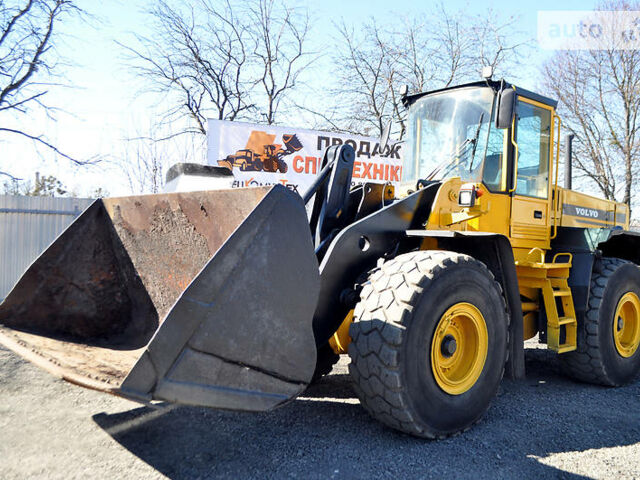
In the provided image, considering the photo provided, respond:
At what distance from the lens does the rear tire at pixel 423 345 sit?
3055 millimetres

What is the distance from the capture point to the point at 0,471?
2.84 meters

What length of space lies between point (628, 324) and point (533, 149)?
7.49 feet

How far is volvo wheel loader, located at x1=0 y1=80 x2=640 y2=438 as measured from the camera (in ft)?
8.46

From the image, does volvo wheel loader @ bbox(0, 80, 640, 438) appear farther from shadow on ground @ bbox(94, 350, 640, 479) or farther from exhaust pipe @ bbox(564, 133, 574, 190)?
exhaust pipe @ bbox(564, 133, 574, 190)

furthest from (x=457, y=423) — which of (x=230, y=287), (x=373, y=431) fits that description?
(x=230, y=287)

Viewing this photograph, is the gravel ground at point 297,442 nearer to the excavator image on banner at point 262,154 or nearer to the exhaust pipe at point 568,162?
the exhaust pipe at point 568,162

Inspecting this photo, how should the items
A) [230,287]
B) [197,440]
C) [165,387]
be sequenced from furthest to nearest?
[197,440], [230,287], [165,387]

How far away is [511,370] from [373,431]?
1.31 m

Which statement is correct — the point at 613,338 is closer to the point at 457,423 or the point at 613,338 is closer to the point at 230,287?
the point at 457,423

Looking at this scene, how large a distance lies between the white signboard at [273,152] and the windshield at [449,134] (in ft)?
17.7

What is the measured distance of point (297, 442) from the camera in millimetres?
3252

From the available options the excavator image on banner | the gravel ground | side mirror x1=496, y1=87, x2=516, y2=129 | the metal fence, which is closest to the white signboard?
the excavator image on banner

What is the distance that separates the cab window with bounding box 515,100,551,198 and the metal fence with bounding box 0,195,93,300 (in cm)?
912

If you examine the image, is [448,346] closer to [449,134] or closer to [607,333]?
[449,134]
